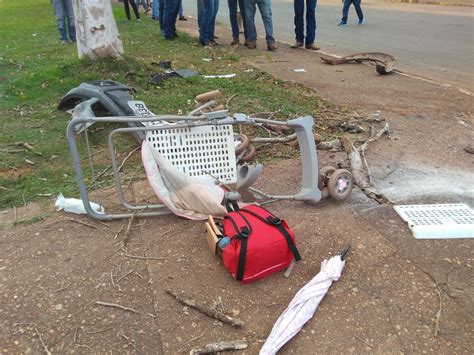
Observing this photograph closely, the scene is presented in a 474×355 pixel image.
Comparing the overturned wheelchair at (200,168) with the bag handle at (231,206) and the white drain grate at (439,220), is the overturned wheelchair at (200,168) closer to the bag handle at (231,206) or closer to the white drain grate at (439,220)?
the bag handle at (231,206)

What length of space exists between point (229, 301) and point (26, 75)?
5.94 metres

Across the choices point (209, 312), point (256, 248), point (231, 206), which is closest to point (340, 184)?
point (231, 206)

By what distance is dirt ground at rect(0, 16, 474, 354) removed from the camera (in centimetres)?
220

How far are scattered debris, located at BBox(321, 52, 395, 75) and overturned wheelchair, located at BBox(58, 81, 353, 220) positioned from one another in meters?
4.84

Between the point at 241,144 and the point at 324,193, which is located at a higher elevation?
the point at 241,144

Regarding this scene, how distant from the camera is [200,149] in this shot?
3449 millimetres

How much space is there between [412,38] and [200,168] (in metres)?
10.1

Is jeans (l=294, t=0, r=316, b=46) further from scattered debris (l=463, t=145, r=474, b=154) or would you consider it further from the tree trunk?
scattered debris (l=463, t=145, r=474, b=154)

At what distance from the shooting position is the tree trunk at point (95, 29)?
247 inches

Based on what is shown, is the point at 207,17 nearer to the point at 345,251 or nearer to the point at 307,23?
the point at 307,23

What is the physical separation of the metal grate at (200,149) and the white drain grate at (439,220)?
1.39 meters

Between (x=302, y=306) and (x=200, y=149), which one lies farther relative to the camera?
(x=200, y=149)

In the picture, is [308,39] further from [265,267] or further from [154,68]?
[265,267]

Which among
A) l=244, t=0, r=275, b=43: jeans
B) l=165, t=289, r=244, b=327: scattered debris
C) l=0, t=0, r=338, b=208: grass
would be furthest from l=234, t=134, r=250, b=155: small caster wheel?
l=244, t=0, r=275, b=43: jeans
